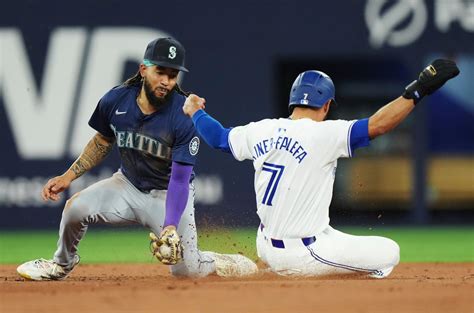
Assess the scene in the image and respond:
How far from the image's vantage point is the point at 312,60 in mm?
13602

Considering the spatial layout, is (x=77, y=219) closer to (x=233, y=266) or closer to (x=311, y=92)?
(x=233, y=266)

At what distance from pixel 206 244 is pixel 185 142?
1.28 m

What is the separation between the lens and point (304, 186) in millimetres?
6297

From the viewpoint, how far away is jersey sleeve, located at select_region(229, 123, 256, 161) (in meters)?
6.46

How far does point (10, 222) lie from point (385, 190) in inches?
208

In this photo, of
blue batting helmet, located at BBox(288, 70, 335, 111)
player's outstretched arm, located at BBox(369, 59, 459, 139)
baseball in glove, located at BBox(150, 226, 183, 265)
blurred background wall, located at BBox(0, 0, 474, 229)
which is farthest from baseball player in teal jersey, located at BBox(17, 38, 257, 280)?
blurred background wall, located at BBox(0, 0, 474, 229)

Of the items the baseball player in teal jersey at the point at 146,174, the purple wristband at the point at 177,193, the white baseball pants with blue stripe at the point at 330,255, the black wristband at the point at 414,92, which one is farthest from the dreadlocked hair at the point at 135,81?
the black wristband at the point at 414,92

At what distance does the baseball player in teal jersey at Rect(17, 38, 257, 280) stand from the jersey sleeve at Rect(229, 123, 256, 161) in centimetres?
39

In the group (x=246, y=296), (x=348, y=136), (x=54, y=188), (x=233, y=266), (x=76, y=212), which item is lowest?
(x=233, y=266)

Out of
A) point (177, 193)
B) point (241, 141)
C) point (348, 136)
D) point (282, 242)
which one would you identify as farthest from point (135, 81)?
point (348, 136)

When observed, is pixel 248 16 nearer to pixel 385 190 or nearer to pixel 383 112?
pixel 385 190

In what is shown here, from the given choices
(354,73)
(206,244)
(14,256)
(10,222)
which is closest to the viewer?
(206,244)

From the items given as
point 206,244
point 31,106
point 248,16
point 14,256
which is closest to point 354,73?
point 248,16

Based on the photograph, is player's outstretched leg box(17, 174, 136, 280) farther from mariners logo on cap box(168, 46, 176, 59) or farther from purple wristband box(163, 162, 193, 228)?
mariners logo on cap box(168, 46, 176, 59)
